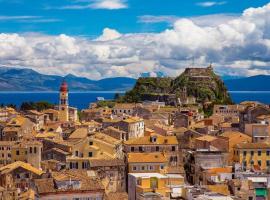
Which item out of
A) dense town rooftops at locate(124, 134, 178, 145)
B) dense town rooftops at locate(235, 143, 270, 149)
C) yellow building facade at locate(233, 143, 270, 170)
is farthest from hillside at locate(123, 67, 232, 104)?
yellow building facade at locate(233, 143, 270, 170)

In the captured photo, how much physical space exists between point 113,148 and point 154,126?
1755 cm

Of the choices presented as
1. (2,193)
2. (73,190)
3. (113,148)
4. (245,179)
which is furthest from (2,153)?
(245,179)

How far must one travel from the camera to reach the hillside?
135m

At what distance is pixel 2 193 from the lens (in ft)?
153

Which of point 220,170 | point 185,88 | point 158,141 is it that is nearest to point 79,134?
point 158,141

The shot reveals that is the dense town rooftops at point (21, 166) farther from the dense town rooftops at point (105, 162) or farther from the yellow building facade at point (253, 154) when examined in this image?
the yellow building facade at point (253, 154)

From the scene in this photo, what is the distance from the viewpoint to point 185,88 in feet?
448

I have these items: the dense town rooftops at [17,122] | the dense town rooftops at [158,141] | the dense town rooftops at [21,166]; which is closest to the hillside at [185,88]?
the dense town rooftops at [17,122]

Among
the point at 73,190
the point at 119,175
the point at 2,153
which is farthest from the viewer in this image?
the point at 2,153

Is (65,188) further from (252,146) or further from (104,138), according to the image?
(252,146)

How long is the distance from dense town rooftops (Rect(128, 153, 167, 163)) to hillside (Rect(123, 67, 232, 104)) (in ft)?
241

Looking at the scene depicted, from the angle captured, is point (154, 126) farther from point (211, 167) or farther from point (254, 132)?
point (211, 167)

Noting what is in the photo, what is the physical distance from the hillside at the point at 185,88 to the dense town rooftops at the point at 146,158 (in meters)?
73.4

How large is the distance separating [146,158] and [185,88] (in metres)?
81.3
